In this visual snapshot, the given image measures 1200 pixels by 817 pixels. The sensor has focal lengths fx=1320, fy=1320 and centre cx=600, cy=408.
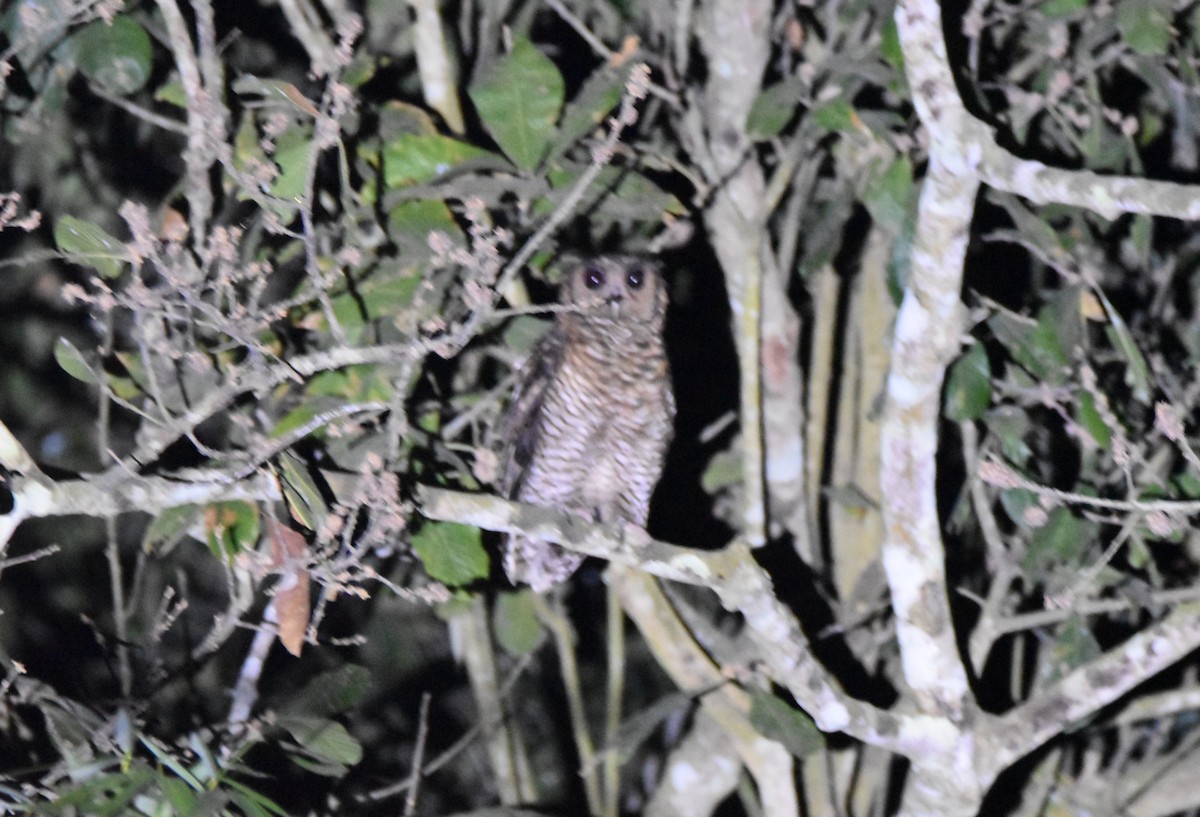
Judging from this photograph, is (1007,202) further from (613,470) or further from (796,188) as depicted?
(613,470)

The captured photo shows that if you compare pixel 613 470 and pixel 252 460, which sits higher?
pixel 252 460

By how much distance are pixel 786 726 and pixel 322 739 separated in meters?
0.79

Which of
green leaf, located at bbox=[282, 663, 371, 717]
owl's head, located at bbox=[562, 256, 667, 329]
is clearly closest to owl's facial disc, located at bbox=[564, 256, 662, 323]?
owl's head, located at bbox=[562, 256, 667, 329]

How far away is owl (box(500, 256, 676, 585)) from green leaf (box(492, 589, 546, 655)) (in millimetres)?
249

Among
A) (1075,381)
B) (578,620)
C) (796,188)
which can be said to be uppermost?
(796,188)

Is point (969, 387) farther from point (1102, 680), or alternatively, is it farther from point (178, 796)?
point (178, 796)

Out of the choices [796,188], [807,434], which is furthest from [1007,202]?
[807,434]

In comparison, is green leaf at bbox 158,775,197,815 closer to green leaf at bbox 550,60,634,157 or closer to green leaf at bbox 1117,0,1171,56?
green leaf at bbox 550,60,634,157

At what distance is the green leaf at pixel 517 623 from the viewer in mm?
2875

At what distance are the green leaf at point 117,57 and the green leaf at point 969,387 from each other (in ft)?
4.81

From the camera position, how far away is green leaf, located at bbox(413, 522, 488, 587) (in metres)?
2.08

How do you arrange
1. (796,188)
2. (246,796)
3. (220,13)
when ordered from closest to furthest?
(246,796) < (796,188) < (220,13)

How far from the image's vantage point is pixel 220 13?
10.0 feet

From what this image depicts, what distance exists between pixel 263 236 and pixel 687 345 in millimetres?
1094
